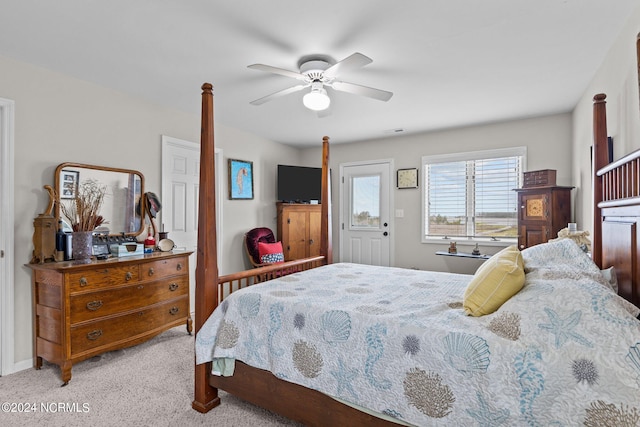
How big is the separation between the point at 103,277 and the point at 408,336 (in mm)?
2429

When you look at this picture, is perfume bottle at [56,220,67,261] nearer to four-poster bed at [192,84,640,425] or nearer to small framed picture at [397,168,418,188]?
four-poster bed at [192,84,640,425]

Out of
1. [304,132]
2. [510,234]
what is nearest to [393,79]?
[304,132]

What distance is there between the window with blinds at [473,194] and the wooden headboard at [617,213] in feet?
8.08

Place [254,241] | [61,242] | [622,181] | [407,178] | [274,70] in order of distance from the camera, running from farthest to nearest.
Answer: [407,178]
[254,241]
[61,242]
[274,70]
[622,181]

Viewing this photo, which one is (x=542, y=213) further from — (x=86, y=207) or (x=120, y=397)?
(x=86, y=207)

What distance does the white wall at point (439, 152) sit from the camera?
160 inches

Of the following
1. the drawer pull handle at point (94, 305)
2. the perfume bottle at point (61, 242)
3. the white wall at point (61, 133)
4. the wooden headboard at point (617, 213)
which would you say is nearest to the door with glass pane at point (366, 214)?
the white wall at point (61, 133)

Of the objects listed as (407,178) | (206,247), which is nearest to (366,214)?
(407,178)

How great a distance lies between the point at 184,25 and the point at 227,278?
1.65 metres

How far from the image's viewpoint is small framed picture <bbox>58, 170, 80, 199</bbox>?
2.84 meters

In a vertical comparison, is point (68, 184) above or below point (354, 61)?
below

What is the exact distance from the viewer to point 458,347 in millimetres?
1351

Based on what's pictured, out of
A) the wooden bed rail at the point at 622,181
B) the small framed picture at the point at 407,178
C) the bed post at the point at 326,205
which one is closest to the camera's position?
the wooden bed rail at the point at 622,181

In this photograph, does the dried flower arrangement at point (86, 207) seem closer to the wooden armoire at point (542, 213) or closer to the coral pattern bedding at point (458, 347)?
the coral pattern bedding at point (458, 347)
